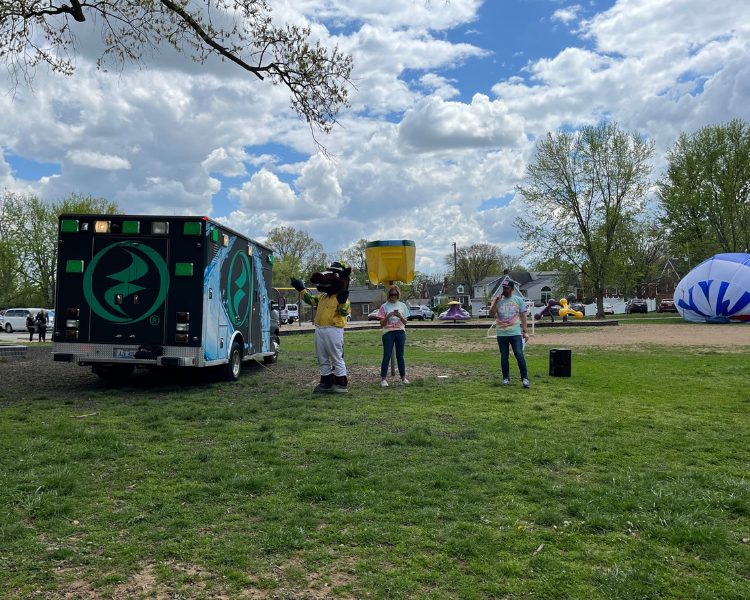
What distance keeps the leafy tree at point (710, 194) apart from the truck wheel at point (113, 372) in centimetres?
4324

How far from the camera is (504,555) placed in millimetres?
3609

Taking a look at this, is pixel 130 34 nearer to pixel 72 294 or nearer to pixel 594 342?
pixel 72 294

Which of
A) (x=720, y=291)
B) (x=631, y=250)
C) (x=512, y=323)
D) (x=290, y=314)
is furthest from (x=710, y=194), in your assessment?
→ (x=512, y=323)

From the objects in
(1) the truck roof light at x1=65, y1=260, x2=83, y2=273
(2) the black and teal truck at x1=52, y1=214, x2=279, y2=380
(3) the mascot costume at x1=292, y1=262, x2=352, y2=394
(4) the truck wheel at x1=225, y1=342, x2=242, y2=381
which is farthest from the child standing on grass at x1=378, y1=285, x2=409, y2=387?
(1) the truck roof light at x1=65, y1=260, x2=83, y2=273

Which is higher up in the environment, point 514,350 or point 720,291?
point 720,291

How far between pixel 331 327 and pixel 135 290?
3168mm

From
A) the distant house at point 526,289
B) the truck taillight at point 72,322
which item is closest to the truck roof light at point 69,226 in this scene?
the truck taillight at point 72,322

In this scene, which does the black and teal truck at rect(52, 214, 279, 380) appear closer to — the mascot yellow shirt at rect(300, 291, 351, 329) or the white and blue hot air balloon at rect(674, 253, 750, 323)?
the mascot yellow shirt at rect(300, 291, 351, 329)

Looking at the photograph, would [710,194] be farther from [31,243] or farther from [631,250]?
[31,243]

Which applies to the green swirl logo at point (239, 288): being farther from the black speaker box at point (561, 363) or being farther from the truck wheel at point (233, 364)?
the black speaker box at point (561, 363)

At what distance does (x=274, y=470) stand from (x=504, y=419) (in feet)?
11.1

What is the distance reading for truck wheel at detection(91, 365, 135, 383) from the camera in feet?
37.6

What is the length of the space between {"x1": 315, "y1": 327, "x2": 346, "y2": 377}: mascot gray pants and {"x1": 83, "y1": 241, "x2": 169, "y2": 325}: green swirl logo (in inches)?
103

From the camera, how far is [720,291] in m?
32.5
